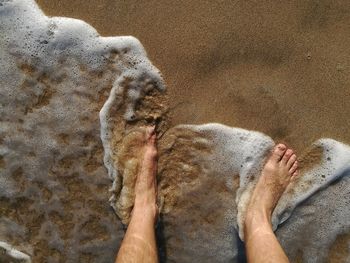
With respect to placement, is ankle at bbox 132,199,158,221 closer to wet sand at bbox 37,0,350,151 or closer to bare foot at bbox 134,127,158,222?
bare foot at bbox 134,127,158,222

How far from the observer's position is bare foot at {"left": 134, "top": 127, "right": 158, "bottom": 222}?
2.80 m

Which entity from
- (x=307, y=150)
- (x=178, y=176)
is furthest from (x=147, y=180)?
(x=307, y=150)

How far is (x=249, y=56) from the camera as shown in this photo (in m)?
2.66

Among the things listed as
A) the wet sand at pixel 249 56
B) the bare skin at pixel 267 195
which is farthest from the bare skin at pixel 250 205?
the wet sand at pixel 249 56

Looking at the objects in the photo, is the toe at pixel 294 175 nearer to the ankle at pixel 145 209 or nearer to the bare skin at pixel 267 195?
the bare skin at pixel 267 195

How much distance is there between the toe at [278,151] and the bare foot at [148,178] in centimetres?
82

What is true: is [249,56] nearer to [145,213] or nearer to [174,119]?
[174,119]

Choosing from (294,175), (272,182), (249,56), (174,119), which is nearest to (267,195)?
(272,182)

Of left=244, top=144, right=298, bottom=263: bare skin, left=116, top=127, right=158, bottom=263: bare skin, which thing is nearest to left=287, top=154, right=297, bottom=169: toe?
left=244, top=144, right=298, bottom=263: bare skin

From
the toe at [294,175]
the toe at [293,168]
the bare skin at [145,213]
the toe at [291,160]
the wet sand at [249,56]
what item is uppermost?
the wet sand at [249,56]

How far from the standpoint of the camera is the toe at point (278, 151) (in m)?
2.74

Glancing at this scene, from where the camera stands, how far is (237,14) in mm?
2625

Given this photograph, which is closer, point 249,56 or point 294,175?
point 249,56

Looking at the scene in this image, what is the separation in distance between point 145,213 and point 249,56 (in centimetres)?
126
